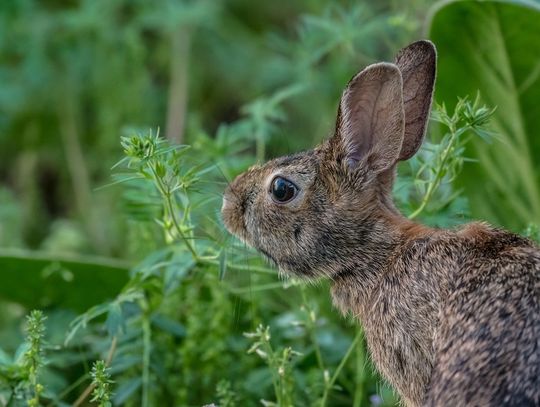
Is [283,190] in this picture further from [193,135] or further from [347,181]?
[193,135]

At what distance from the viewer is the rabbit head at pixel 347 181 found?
12.9 feet

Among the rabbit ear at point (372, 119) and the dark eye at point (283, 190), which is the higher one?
the rabbit ear at point (372, 119)

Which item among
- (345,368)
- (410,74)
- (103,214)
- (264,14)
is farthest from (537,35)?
(264,14)

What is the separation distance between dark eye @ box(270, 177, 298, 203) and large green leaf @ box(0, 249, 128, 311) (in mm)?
1175

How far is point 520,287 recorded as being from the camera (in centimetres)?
336

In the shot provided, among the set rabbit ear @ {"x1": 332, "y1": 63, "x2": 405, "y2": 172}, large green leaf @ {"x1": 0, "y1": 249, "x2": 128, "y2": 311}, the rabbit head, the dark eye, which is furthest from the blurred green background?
rabbit ear @ {"x1": 332, "y1": 63, "x2": 405, "y2": 172}

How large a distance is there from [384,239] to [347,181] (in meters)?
0.23

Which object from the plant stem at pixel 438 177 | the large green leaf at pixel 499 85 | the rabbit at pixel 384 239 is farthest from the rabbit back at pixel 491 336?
the large green leaf at pixel 499 85

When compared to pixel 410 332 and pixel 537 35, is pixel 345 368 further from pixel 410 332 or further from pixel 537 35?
pixel 537 35

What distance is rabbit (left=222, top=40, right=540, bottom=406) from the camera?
3486mm

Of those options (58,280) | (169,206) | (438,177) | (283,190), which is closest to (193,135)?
(58,280)

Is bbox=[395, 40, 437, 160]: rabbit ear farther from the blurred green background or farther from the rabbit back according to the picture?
the rabbit back

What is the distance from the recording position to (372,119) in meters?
3.98

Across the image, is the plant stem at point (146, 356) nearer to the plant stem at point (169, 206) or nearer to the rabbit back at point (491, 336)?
the plant stem at point (169, 206)
